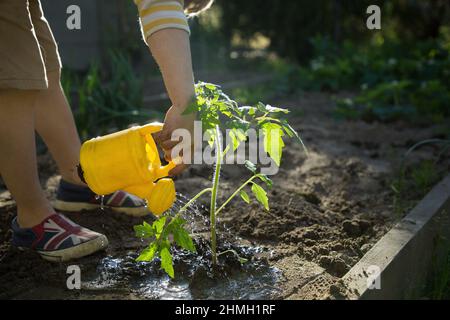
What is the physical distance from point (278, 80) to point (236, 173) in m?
3.19

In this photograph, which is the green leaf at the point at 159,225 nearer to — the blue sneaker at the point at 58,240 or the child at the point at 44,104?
the child at the point at 44,104

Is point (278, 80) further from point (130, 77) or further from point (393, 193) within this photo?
point (393, 193)

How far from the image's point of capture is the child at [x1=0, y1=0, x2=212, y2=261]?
1649 millimetres

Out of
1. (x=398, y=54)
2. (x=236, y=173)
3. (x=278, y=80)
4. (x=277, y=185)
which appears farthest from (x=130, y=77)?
(x=398, y=54)

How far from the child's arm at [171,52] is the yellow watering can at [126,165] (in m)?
0.06

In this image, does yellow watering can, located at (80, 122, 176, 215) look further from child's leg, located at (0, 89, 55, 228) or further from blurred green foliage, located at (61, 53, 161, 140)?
blurred green foliage, located at (61, 53, 161, 140)

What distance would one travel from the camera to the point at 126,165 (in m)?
1.61

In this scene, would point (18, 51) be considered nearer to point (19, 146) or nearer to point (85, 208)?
point (19, 146)

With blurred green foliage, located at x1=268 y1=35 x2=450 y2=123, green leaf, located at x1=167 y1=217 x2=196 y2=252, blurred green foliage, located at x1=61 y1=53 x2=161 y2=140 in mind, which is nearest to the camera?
green leaf, located at x1=167 y1=217 x2=196 y2=252

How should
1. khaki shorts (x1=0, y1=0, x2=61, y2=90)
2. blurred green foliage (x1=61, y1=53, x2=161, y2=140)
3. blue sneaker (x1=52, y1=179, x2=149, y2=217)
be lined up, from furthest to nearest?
blurred green foliage (x1=61, y1=53, x2=161, y2=140), blue sneaker (x1=52, y1=179, x2=149, y2=217), khaki shorts (x1=0, y1=0, x2=61, y2=90)

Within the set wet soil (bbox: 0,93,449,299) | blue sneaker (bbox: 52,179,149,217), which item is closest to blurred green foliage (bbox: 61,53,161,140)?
wet soil (bbox: 0,93,449,299)

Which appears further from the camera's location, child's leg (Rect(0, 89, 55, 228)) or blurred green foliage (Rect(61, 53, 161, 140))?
blurred green foliage (Rect(61, 53, 161, 140))

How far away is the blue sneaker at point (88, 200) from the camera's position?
2.38m

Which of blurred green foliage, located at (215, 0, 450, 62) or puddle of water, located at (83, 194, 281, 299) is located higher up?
blurred green foliage, located at (215, 0, 450, 62)
